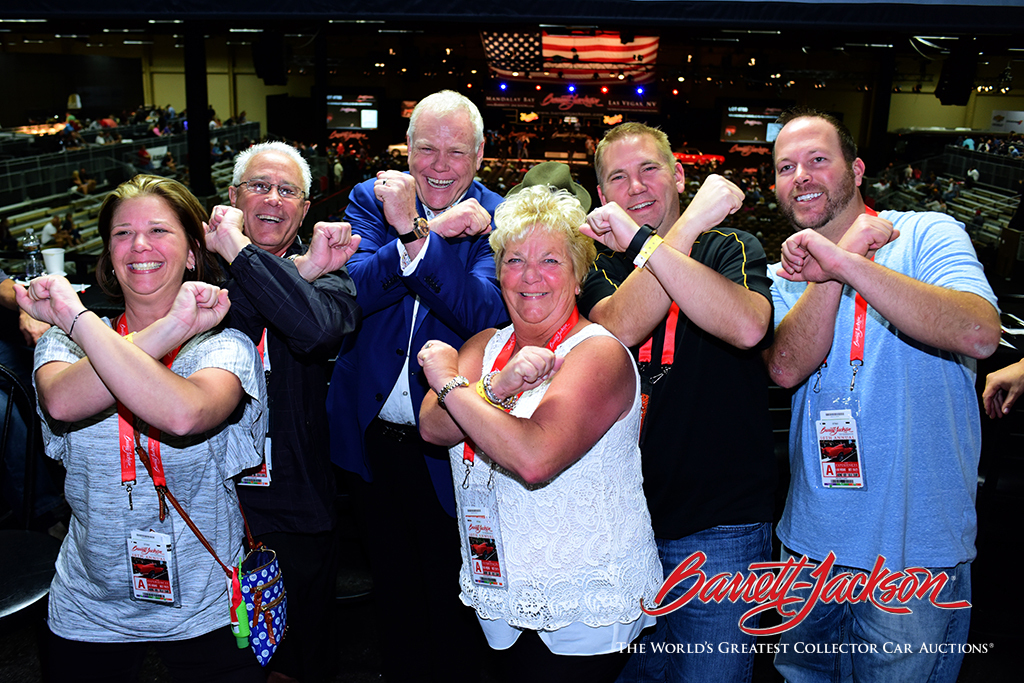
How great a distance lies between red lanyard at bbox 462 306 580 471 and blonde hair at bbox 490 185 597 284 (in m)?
0.11

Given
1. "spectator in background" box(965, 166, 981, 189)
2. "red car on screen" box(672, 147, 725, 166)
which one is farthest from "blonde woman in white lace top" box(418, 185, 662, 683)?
"spectator in background" box(965, 166, 981, 189)

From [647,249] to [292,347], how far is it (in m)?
0.99

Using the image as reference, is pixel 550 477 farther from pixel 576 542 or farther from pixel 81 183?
pixel 81 183

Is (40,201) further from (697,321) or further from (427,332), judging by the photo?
(697,321)

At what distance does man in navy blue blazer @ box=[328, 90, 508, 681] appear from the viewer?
208cm

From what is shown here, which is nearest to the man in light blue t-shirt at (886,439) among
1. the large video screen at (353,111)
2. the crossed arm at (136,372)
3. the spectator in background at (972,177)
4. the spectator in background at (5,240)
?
the crossed arm at (136,372)

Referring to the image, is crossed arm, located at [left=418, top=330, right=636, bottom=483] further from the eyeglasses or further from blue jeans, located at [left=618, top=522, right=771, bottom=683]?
the eyeglasses

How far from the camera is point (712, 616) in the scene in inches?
71.6

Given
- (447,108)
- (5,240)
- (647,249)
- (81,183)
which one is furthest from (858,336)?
(81,183)

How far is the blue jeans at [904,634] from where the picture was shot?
5.77 ft

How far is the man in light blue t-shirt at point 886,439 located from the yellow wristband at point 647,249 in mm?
321

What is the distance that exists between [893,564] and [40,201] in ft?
49.5

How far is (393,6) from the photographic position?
230cm

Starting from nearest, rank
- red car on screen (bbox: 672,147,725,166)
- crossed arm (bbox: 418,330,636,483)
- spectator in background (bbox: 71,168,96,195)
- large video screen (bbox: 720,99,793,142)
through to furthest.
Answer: crossed arm (bbox: 418,330,636,483) < spectator in background (bbox: 71,168,96,195) < red car on screen (bbox: 672,147,725,166) < large video screen (bbox: 720,99,793,142)
